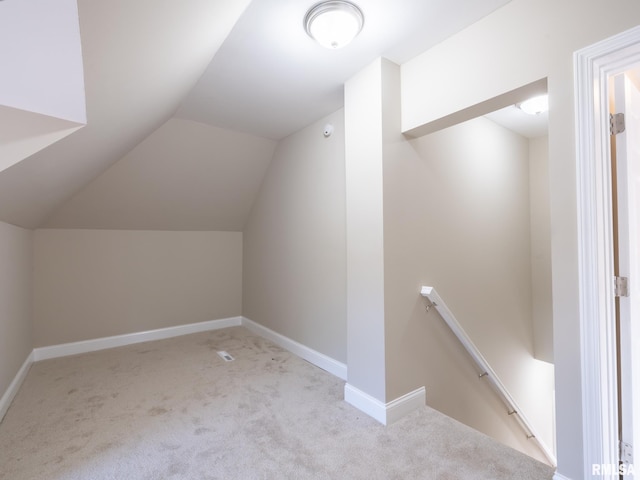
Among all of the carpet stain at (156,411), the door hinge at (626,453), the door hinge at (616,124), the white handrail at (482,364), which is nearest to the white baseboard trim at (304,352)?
the white handrail at (482,364)

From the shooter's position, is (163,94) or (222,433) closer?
(222,433)

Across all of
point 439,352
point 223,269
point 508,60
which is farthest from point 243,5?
point 223,269

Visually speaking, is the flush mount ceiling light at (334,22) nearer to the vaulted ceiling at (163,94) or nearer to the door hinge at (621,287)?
the vaulted ceiling at (163,94)

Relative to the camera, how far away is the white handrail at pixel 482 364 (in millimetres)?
2312

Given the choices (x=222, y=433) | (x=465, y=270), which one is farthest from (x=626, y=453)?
(x=222, y=433)

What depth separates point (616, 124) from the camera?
1.40 meters

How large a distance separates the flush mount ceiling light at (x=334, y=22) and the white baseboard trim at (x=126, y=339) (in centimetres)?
372

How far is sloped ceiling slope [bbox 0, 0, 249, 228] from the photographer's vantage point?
1138 millimetres

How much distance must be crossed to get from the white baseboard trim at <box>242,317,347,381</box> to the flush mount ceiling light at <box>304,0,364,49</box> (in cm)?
247

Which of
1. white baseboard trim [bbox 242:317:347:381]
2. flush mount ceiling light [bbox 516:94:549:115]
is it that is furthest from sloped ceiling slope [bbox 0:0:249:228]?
flush mount ceiling light [bbox 516:94:549:115]

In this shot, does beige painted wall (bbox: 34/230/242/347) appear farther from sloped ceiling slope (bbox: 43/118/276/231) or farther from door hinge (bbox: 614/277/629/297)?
door hinge (bbox: 614/277/629/297)

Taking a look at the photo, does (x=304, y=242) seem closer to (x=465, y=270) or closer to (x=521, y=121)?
(x=465, y=270)

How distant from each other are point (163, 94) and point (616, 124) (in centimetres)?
253

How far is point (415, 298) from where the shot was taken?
2.28 m
